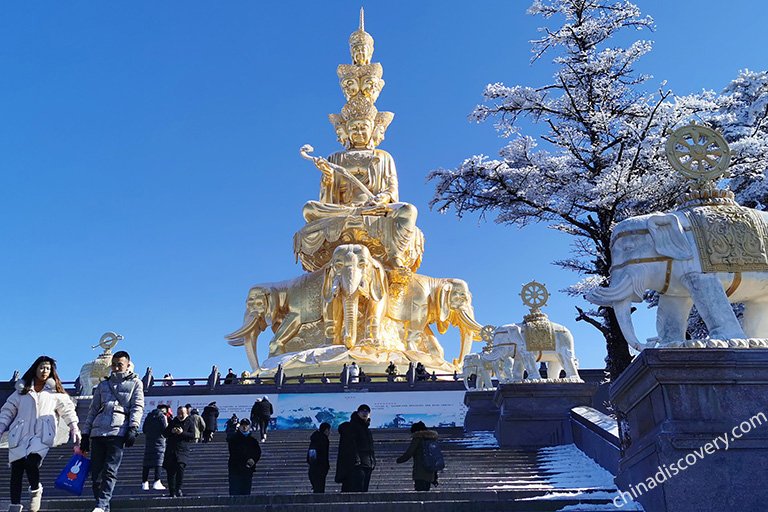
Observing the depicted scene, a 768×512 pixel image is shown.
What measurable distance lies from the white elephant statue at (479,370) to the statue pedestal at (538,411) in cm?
349

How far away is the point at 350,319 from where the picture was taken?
21469 millimetres

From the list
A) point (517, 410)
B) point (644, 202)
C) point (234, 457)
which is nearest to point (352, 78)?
point (644, 202)

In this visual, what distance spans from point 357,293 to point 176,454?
1394cm

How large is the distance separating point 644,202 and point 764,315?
626 centimetres

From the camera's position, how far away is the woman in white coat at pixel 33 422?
5.27 m

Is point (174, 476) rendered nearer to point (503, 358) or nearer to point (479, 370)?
point (503, 358)

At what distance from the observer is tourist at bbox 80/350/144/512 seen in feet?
17.7

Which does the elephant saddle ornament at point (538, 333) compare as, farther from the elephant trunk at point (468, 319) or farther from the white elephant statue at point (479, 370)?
the elephant trunk at point (468, 319)

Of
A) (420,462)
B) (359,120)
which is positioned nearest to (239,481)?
(420,462)

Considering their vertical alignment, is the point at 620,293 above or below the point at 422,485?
above

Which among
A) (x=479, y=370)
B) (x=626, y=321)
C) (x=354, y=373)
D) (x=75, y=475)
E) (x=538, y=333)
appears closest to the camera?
(x=75, y=475)

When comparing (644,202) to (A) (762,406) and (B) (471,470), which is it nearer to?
(B) (471,470)

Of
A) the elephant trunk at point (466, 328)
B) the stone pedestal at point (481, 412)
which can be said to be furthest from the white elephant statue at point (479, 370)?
the elephant trunk at point (466, 328)

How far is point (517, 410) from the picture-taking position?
32.9ft
